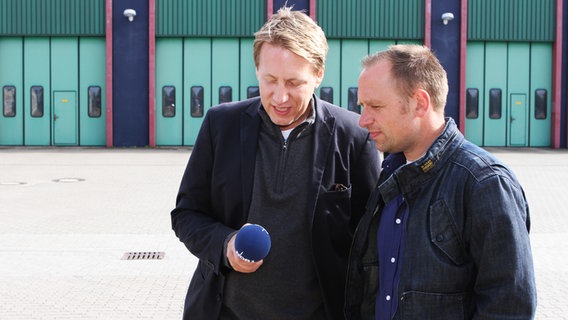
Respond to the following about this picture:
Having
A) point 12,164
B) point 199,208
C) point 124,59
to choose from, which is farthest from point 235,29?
point 199,208

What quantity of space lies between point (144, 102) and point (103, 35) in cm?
278

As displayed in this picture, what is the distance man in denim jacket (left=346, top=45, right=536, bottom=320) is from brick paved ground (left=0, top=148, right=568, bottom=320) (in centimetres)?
420

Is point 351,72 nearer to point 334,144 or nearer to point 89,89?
point 89,89

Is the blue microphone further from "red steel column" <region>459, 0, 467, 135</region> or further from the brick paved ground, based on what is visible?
"red steel column" <region>459, 0, 467, 135</region>

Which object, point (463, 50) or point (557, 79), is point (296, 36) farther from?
point (557, 79)

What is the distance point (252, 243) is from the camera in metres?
2.49

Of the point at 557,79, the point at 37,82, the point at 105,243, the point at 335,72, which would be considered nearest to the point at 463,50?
the point at 557,79

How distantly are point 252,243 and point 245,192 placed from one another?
1.30 feet

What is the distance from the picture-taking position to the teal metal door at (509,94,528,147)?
29.8m

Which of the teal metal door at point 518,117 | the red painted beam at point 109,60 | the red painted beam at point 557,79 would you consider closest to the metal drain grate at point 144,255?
the red painted beam at point 109,60

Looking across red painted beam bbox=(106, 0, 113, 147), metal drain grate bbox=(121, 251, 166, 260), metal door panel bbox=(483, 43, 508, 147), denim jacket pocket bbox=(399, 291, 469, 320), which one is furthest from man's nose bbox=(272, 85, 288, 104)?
metal door panel bbox=(483, 43, 508, 147)

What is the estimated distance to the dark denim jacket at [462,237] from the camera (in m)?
2.22

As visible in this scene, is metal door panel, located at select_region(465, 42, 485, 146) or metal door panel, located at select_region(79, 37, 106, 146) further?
metal door panel, located at select_region(465, 42, 485, 146)

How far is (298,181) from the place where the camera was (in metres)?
2.88
